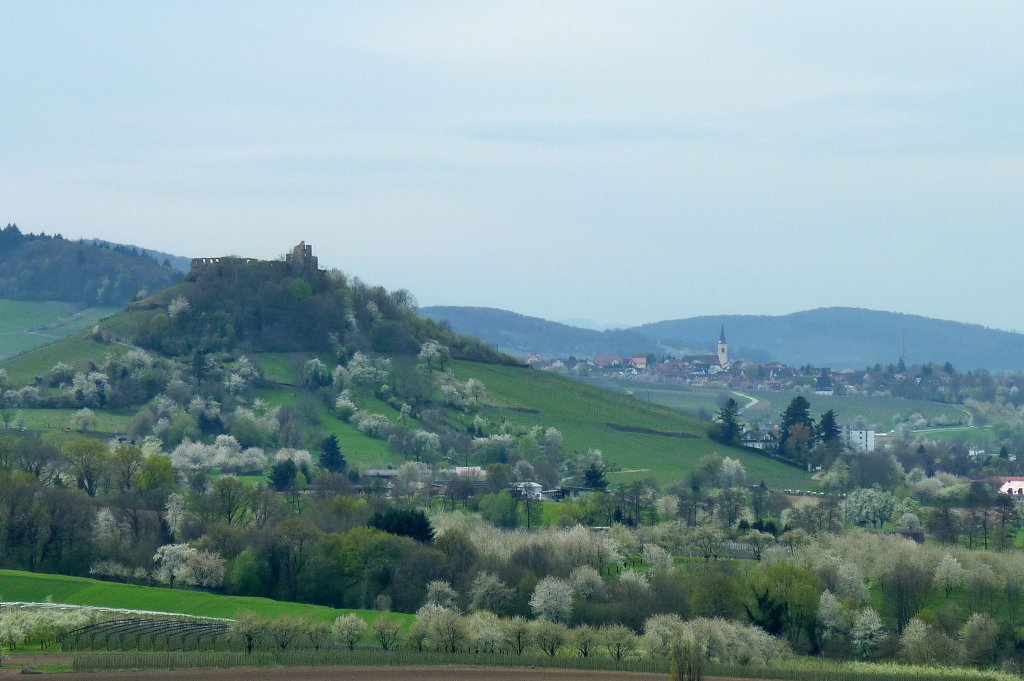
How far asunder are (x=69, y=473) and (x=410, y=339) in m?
55.4

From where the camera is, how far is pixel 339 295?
545 feet

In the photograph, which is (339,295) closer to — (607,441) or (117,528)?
(607,441)

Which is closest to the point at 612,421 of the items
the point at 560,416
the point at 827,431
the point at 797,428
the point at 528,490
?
the point at 560,416

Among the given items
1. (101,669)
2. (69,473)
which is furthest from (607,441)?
(101,669)

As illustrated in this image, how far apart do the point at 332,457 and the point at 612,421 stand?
35.1m

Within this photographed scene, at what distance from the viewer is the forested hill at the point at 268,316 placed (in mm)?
158000

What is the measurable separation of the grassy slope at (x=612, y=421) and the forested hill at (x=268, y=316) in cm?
787

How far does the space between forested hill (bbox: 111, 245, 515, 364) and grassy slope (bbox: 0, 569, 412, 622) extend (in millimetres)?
73343

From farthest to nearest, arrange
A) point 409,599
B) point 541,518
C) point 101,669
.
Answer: point 541,518, point 409,599, point 101,669

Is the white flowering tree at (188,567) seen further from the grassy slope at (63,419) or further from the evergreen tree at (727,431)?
the evergreen tree at (727,431)

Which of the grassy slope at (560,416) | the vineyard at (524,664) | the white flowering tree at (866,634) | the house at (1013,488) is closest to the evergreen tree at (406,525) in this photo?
the vineyard at (524,664)

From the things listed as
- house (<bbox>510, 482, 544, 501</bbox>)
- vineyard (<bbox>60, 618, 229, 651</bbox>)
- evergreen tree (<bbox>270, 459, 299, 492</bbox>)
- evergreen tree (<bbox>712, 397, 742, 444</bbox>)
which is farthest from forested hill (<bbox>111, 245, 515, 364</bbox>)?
vineyard (<bbox>60, 618, 229, 651</bbox>)

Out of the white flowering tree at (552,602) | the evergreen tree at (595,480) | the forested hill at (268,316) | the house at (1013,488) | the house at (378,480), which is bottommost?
the white flowering tree at (552,602)

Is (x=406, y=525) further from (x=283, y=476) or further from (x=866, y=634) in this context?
(x=283, y=476)
